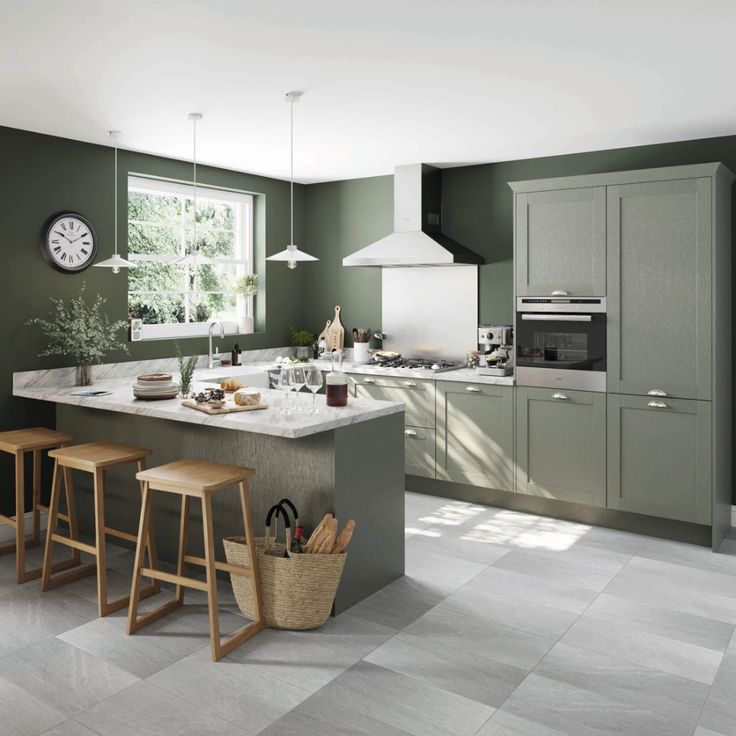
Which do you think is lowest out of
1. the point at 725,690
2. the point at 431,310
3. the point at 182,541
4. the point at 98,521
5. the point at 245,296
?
the point at 725,690

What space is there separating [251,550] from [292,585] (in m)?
0.24

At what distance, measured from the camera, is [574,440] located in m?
4.68

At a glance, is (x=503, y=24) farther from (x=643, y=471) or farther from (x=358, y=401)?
(x=643, y=471)

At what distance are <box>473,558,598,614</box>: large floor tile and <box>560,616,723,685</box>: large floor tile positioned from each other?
0.20 metres

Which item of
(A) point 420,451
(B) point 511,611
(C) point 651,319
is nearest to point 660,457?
(C) point 651,319

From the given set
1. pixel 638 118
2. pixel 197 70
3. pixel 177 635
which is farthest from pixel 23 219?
pixel 638 118

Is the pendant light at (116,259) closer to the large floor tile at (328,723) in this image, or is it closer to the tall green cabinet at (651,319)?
the tall green cabinet at (651,319)

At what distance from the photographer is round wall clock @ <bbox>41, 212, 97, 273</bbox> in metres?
4.55

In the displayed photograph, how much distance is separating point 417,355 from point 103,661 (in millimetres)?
3710

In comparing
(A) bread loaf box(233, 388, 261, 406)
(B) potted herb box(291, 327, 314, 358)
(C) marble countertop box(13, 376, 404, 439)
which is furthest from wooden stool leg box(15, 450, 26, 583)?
(B) potted herb box(291, 327, 314, 358)

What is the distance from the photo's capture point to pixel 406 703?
2.60 meters

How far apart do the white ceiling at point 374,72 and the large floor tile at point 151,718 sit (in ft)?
8.31

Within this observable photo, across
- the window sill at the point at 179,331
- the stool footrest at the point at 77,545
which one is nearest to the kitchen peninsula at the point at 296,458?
the stool footrest at the point at 77,545

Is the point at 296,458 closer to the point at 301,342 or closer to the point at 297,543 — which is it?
the point at 297,543
